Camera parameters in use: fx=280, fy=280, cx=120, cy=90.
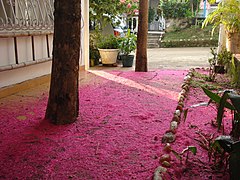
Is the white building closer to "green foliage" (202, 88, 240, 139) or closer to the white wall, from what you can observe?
the white wall

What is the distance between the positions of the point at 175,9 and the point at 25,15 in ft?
32.5

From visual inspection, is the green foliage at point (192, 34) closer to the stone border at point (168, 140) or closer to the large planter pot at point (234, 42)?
the large planter pot at point (234, 42)

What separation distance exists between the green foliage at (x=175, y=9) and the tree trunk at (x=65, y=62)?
10.9 m

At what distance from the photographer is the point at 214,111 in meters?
2.42

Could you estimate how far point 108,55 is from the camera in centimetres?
557

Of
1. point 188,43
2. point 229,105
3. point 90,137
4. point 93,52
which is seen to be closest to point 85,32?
point 93,52

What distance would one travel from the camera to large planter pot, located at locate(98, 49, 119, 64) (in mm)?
5527

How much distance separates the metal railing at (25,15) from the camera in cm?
289

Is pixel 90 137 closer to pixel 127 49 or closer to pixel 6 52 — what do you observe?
pixel 6 52

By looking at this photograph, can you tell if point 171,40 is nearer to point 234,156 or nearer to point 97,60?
point 97,60

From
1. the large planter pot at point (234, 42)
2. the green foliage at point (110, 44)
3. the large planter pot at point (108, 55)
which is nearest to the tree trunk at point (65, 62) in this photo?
the large planter pot at point (234, 42)

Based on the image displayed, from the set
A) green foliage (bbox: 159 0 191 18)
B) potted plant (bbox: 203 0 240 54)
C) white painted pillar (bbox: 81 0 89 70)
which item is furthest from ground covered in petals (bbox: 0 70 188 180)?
green foliage (bbox: 159 0 191 18)

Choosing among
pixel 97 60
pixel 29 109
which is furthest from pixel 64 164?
pixel 97 60

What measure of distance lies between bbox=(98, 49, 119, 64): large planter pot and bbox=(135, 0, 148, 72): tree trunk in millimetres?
1033
